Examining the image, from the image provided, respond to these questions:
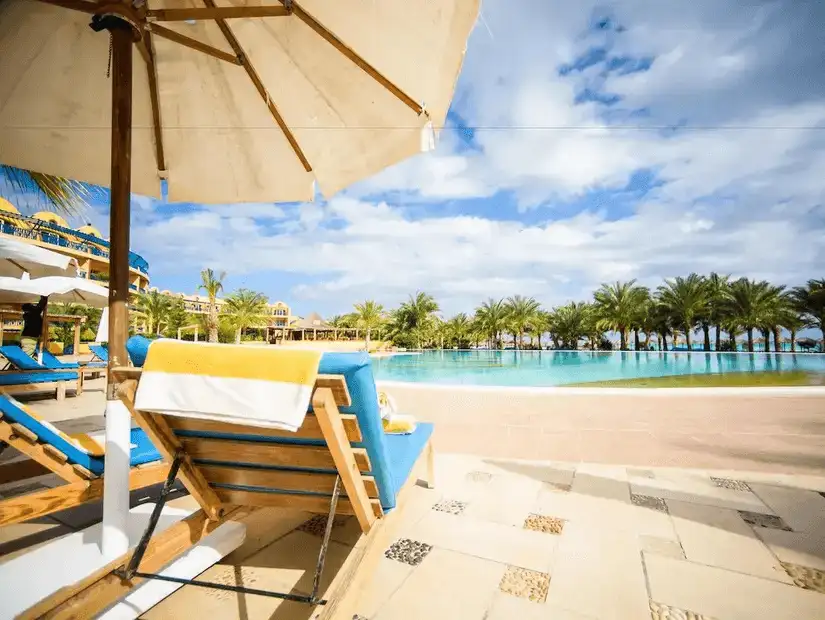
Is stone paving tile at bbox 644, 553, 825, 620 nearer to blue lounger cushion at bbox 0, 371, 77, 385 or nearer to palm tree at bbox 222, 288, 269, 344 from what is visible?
blue lounger cushion at bbox 0, 371, 77, 385

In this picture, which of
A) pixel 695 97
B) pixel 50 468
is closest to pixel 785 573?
pixel 50 468

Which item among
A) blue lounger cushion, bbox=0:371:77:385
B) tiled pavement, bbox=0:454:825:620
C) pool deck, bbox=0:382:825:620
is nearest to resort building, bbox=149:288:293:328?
blue lounger cushion, bbox=0:371:77:385

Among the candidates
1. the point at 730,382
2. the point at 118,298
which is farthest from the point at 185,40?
the point at 730,382

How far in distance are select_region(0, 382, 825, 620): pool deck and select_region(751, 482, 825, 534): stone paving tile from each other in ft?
0.04

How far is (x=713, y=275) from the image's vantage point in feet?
110

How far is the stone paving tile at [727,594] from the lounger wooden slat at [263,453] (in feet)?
4.16

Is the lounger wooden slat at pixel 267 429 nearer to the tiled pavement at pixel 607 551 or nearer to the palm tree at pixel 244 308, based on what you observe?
the tiled pavement at pixel 607 551

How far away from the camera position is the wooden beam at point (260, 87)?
2.49 m

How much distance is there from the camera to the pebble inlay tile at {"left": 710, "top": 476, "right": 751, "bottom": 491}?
2.99m

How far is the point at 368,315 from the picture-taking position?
40.2 m

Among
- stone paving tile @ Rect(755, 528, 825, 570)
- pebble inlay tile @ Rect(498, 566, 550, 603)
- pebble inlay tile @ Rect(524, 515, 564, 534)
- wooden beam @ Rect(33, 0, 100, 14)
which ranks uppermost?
wooden beam @ Rect(33, 0, 100, 14)

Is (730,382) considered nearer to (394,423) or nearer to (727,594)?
(727,594)

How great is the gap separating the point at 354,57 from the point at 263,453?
223 cm

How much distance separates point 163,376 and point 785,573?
2.85 m
